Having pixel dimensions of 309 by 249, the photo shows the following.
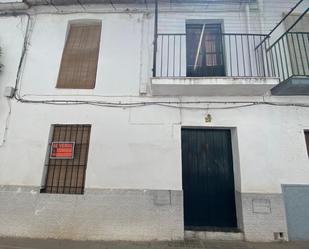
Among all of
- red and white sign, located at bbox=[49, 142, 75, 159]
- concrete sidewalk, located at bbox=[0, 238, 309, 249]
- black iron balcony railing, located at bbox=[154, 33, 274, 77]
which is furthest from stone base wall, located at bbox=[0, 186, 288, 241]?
black iron balcony railing, located at bbox=[154, 33, 274, 77]

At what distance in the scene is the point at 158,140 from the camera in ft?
16.1

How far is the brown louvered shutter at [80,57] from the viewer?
548 cm

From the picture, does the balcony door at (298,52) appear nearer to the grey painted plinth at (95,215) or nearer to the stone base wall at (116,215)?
the stone base wall at (116,215)

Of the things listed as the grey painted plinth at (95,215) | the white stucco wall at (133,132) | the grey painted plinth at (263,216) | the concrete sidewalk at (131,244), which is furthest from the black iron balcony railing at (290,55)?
the grey painted plinth at (95,215)

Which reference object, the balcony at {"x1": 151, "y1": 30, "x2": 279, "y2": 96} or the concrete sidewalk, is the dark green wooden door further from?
the balcony at {"x1": 151, "y1": 30, "x2": 279, "y2": 96}

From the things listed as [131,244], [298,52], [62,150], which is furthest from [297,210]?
[62,150]

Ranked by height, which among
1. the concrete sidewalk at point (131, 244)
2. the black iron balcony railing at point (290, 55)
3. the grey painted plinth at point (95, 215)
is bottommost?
the concrete sidewalk at point (131, 244)

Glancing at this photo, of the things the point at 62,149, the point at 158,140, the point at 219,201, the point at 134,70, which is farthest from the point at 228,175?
the point at 62,149

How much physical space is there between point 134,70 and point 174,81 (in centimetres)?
132

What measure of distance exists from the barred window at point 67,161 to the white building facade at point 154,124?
0.03 meters

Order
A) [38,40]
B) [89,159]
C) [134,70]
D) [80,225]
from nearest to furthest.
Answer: [80,225] < [89,159] < [134,70] < [38,40]

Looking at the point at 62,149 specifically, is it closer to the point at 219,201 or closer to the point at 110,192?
the point at 110,192

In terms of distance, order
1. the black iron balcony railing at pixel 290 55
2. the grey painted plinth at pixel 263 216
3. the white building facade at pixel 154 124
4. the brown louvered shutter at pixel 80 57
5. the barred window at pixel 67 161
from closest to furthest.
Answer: the grey painted plinth at pixel 263 216
the white building facade at pixel 154 124
the barred window at pixel 67 161
the black iron balcony railing at pixel 290 55
the brown louvered shutter at pixel 80 57

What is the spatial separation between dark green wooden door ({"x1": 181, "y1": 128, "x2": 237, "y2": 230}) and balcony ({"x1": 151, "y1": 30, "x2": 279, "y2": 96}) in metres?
1.15
